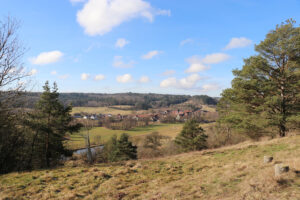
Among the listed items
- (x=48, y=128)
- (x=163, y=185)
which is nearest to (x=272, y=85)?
(x=163, y=185)

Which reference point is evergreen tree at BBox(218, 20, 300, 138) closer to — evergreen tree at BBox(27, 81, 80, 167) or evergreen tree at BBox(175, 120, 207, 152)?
evergreen tree at BBox(175, 120, 207, 152)

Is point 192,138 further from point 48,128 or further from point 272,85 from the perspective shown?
point 48,128

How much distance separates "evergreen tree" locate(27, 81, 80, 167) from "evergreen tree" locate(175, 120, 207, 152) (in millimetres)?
19316

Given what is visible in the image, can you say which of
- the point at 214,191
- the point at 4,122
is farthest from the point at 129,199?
the point at 4,122

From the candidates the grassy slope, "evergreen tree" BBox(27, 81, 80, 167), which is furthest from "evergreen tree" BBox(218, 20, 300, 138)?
"evergreen tree" BBox(27, 81, 80, 167)

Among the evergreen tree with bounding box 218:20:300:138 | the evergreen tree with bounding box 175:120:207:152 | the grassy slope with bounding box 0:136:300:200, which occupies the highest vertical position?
the evergreen tree with bounding box 218:20:300:138

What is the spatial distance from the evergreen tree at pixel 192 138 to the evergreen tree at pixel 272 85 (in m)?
11.7

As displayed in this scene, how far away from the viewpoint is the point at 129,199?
6.17m

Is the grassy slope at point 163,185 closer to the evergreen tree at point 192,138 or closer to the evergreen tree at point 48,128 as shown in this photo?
the evergreen tree at point 48,128

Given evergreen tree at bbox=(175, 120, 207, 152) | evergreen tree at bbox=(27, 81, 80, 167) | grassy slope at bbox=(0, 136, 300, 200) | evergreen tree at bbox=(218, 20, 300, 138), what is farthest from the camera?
evergreen tree at bbox=(175, 120, 207, 152)

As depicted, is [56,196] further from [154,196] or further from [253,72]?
[253,72]

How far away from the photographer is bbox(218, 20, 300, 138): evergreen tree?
14.7 m

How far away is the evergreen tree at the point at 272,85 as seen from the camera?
48.1ft

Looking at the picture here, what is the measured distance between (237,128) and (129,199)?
15.2 metres
